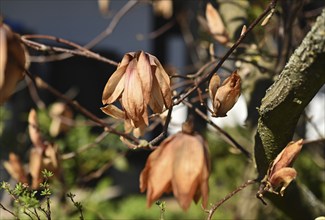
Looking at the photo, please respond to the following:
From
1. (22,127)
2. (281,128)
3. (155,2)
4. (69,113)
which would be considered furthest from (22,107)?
(281,128)

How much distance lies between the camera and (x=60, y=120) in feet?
6.44

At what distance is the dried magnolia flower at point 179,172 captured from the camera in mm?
687

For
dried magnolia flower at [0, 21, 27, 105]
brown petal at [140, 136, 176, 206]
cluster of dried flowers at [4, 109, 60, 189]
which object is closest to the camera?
dried magnolia flower at [0, 21, 27, 105]

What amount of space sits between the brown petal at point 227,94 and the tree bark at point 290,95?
2.3 inches

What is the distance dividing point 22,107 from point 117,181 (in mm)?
1653

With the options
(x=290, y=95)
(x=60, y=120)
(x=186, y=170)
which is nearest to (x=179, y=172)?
(x=186, y=170)

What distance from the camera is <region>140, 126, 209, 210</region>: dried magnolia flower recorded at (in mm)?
687

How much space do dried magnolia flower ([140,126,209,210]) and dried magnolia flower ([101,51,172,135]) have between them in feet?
0.17

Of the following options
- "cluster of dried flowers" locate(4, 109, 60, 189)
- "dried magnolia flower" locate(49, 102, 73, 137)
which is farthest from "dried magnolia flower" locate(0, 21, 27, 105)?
"dried magnolia flower" locate(49, 102, 73, 137)

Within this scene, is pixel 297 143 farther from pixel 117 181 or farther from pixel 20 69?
pixel 117 181

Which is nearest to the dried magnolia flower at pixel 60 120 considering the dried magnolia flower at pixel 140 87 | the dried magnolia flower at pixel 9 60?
the dried magnolia flower at pixel 140 87

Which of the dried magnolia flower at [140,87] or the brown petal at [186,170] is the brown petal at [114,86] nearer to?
the dried magnolia flower at [140,87]

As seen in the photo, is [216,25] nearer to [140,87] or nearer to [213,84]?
[213,84]

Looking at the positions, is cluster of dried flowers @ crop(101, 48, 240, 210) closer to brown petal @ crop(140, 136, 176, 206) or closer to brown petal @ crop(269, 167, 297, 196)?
brown petal @ crop(140, 136, 176, 206)
